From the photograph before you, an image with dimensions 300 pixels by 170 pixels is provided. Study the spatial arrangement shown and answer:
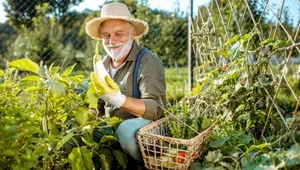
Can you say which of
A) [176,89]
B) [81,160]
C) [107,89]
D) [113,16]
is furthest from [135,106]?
[176,89]

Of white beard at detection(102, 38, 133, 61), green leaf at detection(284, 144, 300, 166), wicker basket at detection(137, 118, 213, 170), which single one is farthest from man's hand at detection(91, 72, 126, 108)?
green leaf at detection(284, 144, 300, 166)

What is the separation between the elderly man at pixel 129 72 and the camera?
1.84 metres

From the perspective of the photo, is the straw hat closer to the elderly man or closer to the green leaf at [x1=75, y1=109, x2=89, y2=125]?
the elderly man

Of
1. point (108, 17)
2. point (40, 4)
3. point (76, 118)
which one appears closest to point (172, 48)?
point (40, 4)

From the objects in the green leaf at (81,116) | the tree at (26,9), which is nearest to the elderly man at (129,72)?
the green leaf at (81,116)

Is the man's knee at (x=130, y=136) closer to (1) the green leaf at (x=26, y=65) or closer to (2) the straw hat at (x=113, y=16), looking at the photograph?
(1) the green leaf at (x=26, y=65)

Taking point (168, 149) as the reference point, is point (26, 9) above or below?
above

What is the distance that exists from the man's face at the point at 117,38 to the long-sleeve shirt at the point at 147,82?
0.04 metres

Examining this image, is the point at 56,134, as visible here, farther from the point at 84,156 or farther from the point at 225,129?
the point at 225,129

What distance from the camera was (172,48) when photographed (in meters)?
6.34

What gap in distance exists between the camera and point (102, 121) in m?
1.81

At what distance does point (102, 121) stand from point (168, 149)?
34 centimetres

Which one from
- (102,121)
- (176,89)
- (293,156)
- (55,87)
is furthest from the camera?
(176,89)

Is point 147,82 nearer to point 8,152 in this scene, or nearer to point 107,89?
point 107,89
